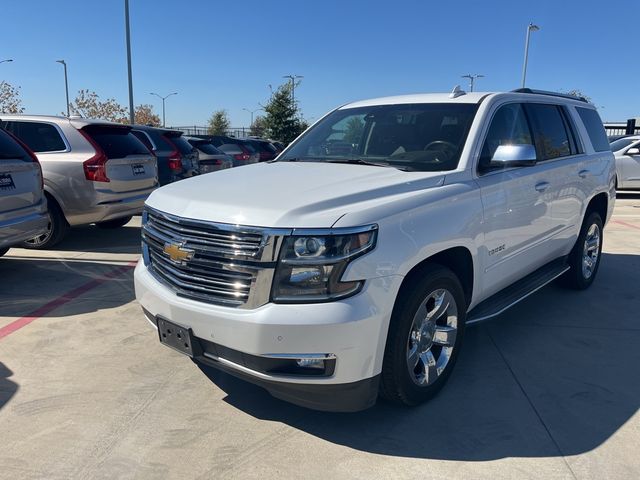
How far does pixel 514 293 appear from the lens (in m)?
4.09

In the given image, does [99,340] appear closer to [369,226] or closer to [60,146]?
[369,226]

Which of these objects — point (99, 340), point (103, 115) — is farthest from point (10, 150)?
point (103, 115)

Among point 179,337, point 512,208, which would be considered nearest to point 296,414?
point 179,337

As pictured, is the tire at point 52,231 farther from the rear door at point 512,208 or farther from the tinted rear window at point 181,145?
the rear door at point 512,208

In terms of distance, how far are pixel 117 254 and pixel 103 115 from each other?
174ft

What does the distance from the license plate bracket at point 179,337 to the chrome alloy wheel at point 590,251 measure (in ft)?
14.2

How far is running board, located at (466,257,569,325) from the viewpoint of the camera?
368 cm

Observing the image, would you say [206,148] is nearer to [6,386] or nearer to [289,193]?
[6,386]

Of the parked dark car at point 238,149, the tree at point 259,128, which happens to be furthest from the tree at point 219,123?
the parked dark car at point 238,149

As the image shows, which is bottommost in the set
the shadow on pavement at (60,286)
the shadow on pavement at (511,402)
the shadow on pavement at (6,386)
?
the shadow on pavement at (6,386)

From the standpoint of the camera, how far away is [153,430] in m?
2.97

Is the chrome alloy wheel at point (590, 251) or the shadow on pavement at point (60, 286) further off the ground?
the chrome alloy wheel at point (590, 251)

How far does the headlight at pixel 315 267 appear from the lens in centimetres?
253

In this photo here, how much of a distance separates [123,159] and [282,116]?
32697 mm
